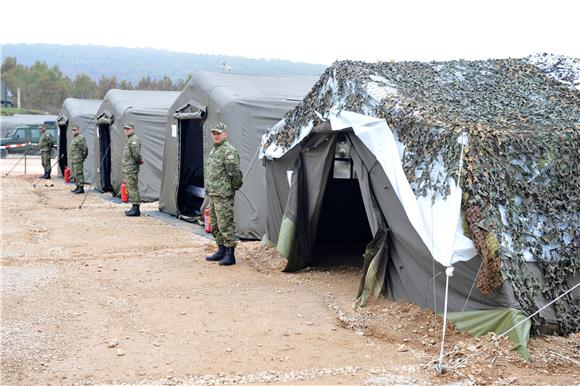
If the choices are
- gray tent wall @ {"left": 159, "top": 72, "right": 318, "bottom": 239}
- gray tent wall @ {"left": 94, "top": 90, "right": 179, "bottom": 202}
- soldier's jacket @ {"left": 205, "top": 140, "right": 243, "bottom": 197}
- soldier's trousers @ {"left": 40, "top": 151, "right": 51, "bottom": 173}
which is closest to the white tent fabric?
soldier's jacket @ {"left": 205, "top": 140, "right": 243, "bottom": 197}

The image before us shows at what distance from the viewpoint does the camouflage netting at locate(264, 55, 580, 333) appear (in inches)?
233

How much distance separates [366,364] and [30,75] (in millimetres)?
85088

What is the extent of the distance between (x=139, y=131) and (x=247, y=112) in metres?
5.98

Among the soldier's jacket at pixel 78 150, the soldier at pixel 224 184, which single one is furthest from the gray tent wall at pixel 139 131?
the soldier at pixel 224 184

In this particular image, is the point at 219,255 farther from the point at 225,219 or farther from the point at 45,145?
the point at 45,145

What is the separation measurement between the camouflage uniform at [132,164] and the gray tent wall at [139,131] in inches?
79.6

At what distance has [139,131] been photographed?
16.8 m

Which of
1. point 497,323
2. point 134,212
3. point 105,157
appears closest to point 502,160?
point 497,323

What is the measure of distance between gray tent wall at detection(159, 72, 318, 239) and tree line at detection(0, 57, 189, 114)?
56216 millimetres

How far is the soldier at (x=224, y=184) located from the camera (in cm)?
916

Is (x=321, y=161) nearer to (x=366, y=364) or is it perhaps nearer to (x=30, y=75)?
(x=366, y=364)

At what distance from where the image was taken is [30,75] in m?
84.2

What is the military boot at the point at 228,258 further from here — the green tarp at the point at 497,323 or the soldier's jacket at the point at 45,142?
the soldier's jacket at the point at 45,142

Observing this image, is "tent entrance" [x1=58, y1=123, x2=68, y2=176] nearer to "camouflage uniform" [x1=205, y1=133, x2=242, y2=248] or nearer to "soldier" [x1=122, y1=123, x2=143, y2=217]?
"soldier" [x1=122, y1=123, x2=143, y2=217]
